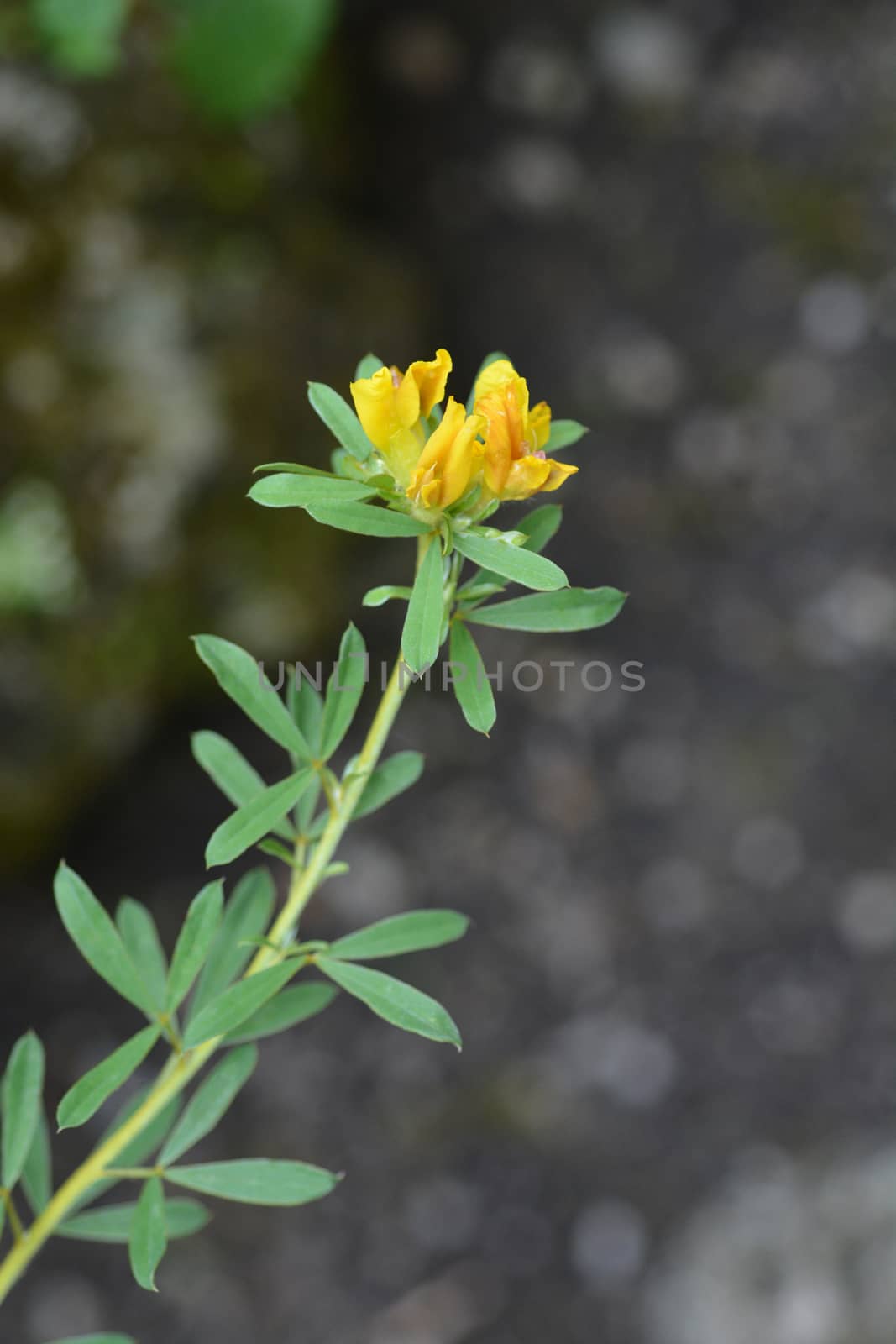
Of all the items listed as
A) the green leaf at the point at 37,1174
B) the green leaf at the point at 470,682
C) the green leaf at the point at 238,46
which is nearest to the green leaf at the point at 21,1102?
the green leaf at the point at 37,1174

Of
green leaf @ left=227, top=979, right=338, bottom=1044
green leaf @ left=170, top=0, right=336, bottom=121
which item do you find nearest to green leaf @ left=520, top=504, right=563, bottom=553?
green leaf @ left=227, top=979, right=338, bottom=1044

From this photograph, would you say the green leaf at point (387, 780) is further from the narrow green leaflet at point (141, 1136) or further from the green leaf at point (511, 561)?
the narrow green leaflet at point (141, 1136)

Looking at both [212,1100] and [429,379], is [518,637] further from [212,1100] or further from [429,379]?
[429,379]

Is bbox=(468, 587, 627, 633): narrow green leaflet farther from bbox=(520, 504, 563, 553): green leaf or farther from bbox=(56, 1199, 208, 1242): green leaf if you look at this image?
bbox=(56, 1199, 208, 1242): green leaf

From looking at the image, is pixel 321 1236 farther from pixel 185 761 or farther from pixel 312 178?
pixel 312 178

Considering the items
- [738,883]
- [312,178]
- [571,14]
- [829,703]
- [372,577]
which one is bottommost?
[738,883]

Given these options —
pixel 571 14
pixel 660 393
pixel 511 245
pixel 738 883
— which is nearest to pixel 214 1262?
pixel 738 883
